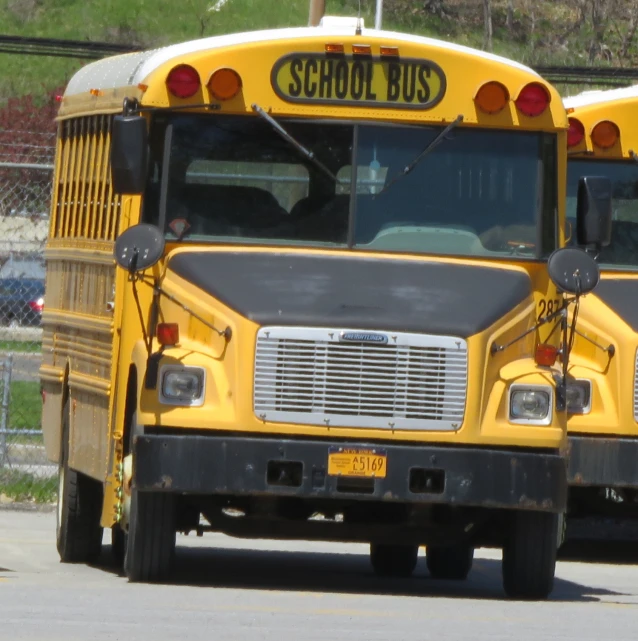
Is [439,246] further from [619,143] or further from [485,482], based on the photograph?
[619,143]

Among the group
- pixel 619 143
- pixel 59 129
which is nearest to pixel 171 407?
pixel 59 129

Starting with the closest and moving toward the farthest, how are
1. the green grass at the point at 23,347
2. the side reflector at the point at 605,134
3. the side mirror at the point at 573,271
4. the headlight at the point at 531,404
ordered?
the headlight at the point at 531,404, the side mirror at the point at 573,271, the side reflector at the point at 605,134, the green grass at the point at 23,347

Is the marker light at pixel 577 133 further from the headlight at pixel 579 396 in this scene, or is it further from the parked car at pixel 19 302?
the parked car at pixel 19 302

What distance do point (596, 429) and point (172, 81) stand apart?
152 inches

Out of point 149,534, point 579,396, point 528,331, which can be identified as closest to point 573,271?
point 528,331

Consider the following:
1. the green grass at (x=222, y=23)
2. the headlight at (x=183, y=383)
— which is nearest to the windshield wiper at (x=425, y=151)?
the headlight at (x=183, y=383)

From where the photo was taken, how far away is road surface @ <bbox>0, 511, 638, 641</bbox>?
7.70 m

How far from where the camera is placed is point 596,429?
39.0 ft

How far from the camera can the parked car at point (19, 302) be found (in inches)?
707

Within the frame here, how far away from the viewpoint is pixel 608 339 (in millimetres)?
11742

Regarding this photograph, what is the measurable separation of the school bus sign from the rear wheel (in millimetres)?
1734

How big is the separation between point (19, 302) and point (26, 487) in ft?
20.8

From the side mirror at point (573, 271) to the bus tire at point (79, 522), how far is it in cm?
315

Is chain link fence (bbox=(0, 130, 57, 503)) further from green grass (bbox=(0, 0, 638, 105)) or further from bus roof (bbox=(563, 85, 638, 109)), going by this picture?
green grass (bbox=(0, 0, 638, 105))
